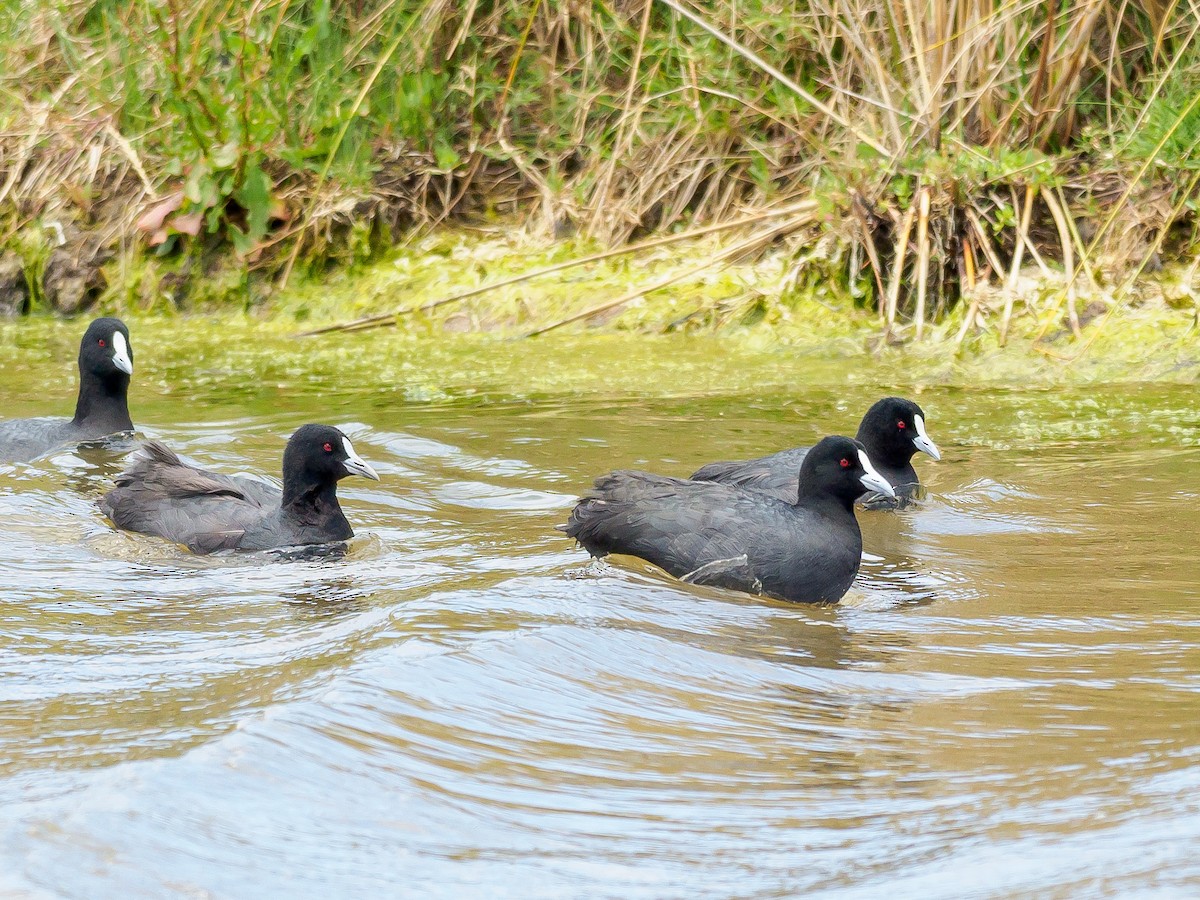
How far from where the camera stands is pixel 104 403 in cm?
672

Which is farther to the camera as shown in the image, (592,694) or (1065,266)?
(1065,266)

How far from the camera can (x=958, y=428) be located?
261 inches

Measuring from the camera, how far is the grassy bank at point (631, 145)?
8.16 m

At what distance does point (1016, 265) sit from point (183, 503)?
15.0ft

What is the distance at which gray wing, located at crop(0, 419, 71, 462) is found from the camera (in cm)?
632

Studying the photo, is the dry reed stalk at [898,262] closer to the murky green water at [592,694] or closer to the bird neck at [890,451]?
the murky green water at [592,694]

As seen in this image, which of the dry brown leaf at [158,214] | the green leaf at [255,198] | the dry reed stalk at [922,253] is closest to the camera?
the dry reed stalk at [922,253]

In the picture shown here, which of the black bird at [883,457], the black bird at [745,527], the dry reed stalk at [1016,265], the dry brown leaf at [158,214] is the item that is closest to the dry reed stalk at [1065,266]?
the dry reed stalk at [1016,265]

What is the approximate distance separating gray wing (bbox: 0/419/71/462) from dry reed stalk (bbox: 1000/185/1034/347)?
4462mm

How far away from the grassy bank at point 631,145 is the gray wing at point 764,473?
2623mm

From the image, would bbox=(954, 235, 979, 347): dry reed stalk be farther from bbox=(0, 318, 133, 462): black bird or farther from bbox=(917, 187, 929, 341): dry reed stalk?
bbox=(0, 318, 133, 462): black bird

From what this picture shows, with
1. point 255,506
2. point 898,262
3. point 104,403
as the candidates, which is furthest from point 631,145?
point 255,506

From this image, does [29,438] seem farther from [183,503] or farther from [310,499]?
[310,499]

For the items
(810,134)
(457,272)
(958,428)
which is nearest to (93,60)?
(457,272)
